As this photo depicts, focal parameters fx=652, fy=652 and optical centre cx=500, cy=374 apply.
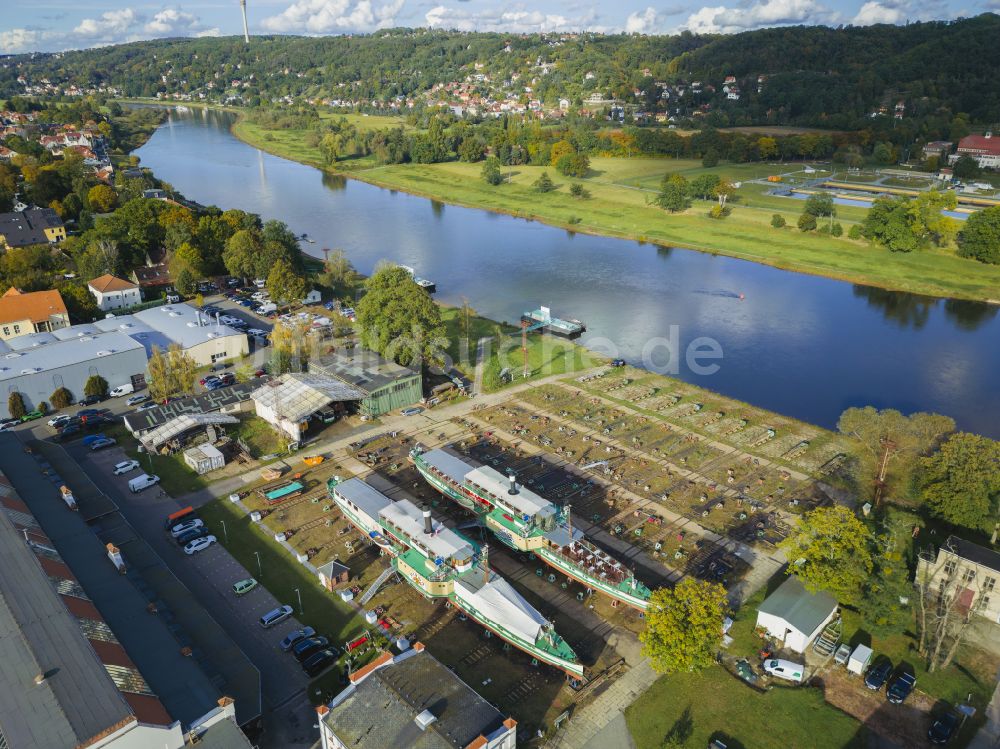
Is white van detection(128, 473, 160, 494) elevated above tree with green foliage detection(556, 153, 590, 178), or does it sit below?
below

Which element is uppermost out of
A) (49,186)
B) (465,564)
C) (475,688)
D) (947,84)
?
(947,84)

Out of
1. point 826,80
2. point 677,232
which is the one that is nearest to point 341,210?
point 677,232

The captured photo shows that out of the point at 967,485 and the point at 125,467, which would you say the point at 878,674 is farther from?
the point at 125,467

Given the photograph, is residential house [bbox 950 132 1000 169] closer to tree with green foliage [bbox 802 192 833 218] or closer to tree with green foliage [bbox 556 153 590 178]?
tree with green foliage [bbox 802 192 833 218]

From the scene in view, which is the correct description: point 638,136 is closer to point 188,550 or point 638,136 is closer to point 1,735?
point 188,550

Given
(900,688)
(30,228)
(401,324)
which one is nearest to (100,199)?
(30,228)

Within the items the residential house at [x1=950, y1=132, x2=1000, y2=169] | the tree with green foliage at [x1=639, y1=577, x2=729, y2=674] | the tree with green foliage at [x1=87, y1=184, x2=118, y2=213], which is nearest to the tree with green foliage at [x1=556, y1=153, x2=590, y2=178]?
the residential house at [x1=950, y1=132, x2=1000, y2=169]
